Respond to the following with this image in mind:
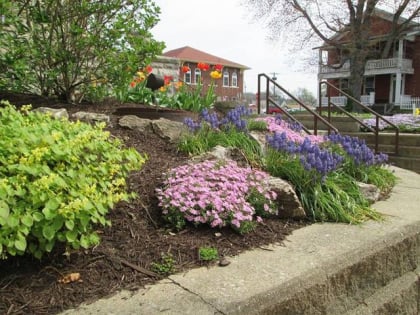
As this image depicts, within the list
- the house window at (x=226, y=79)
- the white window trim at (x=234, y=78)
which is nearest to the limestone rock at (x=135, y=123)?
the house window at (x=226, y=79)

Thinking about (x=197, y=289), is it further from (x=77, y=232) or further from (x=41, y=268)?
(x=41, y=268)

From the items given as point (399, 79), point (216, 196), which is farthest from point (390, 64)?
point (216, 196)

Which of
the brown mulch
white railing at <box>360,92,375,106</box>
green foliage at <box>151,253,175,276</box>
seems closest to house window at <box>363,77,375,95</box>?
white railing at <box>360,92,375,106</box>

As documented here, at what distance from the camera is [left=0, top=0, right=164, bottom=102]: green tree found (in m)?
4.22

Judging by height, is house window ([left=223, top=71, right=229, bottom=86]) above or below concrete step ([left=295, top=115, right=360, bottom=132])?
above

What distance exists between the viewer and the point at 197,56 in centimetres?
4309

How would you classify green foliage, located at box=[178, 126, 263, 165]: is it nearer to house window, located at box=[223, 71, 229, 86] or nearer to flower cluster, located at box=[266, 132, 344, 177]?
flower cluster, located at box=[266, 132, 344, 177]

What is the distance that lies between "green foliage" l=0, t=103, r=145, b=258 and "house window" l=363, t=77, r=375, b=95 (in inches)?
1335

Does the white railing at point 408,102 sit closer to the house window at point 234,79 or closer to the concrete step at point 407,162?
the house window at point 234,79

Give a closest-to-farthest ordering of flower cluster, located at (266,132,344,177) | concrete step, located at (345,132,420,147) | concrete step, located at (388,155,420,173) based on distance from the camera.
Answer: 1. flower cluster, located at (266,132,344,177)
2. concrete step, located at (388,155,420,173)
3. concrete step, located at (345,132,420,147)

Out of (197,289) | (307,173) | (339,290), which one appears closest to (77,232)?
(197,289)

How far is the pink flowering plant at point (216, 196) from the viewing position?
8.21 ft

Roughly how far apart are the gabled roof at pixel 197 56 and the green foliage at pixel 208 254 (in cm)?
3925

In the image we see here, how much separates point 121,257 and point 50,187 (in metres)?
0.54
